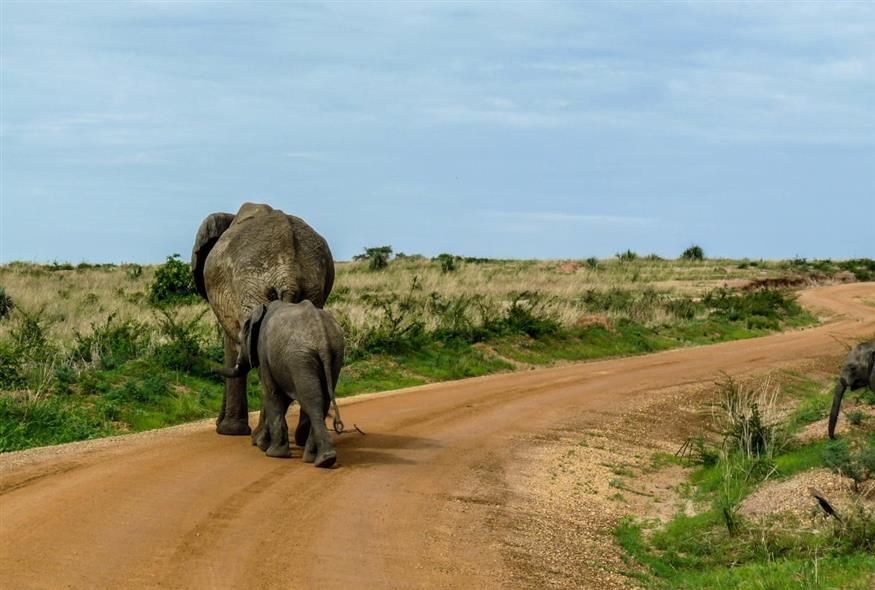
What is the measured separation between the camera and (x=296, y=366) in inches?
471

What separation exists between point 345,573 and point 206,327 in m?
18.0

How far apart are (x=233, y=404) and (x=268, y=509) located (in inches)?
188

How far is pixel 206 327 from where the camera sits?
1008 inches

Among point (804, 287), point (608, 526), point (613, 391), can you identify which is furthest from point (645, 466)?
point (804, 287)

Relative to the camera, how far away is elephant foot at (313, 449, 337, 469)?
11.8 m

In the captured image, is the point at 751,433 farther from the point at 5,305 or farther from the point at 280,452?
the point at 5,305

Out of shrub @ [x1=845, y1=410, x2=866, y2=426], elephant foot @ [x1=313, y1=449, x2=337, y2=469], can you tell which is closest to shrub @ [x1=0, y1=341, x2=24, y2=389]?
elephant foot @ [x1=313, y1=449, x2=337, y2=469]

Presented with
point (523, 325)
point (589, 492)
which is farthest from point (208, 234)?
point (523, 325)

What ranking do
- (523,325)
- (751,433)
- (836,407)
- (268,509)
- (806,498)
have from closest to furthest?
(268,509) → (806,498) → (836,407) → (751,433) → (523,325)

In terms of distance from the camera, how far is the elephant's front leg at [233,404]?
1453 cm

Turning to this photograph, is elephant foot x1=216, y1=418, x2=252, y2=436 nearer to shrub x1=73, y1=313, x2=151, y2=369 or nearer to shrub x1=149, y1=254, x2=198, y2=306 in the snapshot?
shrub x1=73, y1=313, x2=151, y2=369

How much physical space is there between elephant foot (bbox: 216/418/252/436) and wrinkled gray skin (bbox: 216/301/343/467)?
1600 millimetres

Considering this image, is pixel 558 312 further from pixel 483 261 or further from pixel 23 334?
pixel 483 261

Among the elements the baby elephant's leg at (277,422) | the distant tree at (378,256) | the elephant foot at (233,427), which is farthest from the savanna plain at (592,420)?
the distant tree at (378,256)
